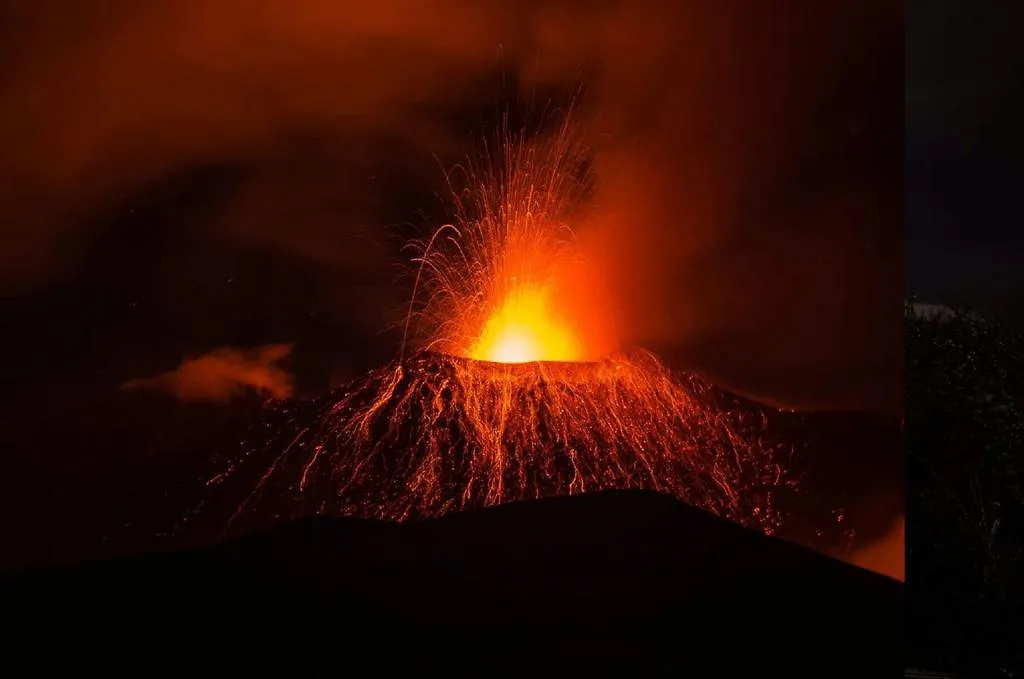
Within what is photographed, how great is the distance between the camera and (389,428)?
3.36 meters

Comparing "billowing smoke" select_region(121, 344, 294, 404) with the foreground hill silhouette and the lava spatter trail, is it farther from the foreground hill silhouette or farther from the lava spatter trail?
the foreground hill silhouette

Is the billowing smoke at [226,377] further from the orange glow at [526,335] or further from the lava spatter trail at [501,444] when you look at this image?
the orange glow at [526,335]

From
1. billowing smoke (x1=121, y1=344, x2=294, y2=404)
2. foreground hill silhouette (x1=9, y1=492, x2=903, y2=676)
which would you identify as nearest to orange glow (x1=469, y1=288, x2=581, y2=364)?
foreground hill silhouette (x1=9, y1=492, x2=903, y2=676)

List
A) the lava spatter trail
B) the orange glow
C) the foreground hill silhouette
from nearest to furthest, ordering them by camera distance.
→ the foreground hill silhouette → the lava spatter trail → the orange glow

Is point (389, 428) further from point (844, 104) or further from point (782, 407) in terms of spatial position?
point (844, 104)

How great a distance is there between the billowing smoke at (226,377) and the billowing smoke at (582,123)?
10.6 inches

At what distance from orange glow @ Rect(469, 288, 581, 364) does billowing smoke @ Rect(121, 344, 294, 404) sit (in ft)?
2.23

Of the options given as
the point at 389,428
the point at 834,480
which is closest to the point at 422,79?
the point at 389,428

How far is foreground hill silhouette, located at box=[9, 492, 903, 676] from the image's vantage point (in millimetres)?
3045

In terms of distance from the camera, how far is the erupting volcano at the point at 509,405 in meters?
3.29

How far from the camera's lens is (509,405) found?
3537 millimetres

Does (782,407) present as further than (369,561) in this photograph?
Yes

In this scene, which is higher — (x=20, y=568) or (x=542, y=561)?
(x=542, y=561)

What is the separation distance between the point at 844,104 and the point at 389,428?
221cm
